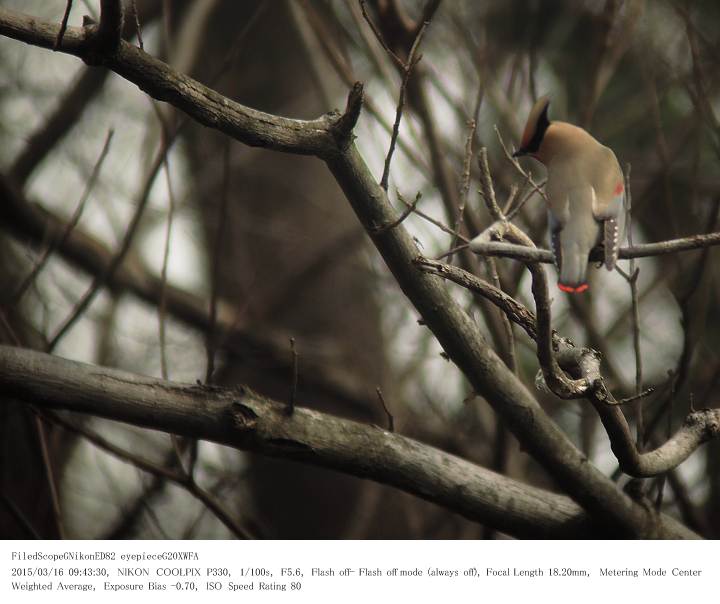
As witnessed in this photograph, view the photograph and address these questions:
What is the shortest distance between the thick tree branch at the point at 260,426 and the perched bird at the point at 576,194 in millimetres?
504

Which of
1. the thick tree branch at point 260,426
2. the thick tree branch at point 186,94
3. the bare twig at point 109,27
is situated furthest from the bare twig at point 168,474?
the bare twig at point 109,27

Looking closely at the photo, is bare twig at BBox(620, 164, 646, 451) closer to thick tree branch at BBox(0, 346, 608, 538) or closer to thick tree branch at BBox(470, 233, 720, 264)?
thick tree branch at BBox(470, 233, 720, 264)

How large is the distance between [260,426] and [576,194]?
0.73 metres

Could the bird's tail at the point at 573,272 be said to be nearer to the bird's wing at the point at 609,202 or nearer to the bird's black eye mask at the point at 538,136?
the bird's wing at the point at 609,202

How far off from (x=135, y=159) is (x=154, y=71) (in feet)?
7.96

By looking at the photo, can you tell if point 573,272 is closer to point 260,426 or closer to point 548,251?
point 548,251

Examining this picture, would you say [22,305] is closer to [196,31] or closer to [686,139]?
[196,31]

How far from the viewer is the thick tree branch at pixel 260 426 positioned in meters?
1.46

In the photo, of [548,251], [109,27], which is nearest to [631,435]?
[548,251]

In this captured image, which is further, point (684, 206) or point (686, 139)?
point (684, 206)

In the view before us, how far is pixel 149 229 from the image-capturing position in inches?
140
